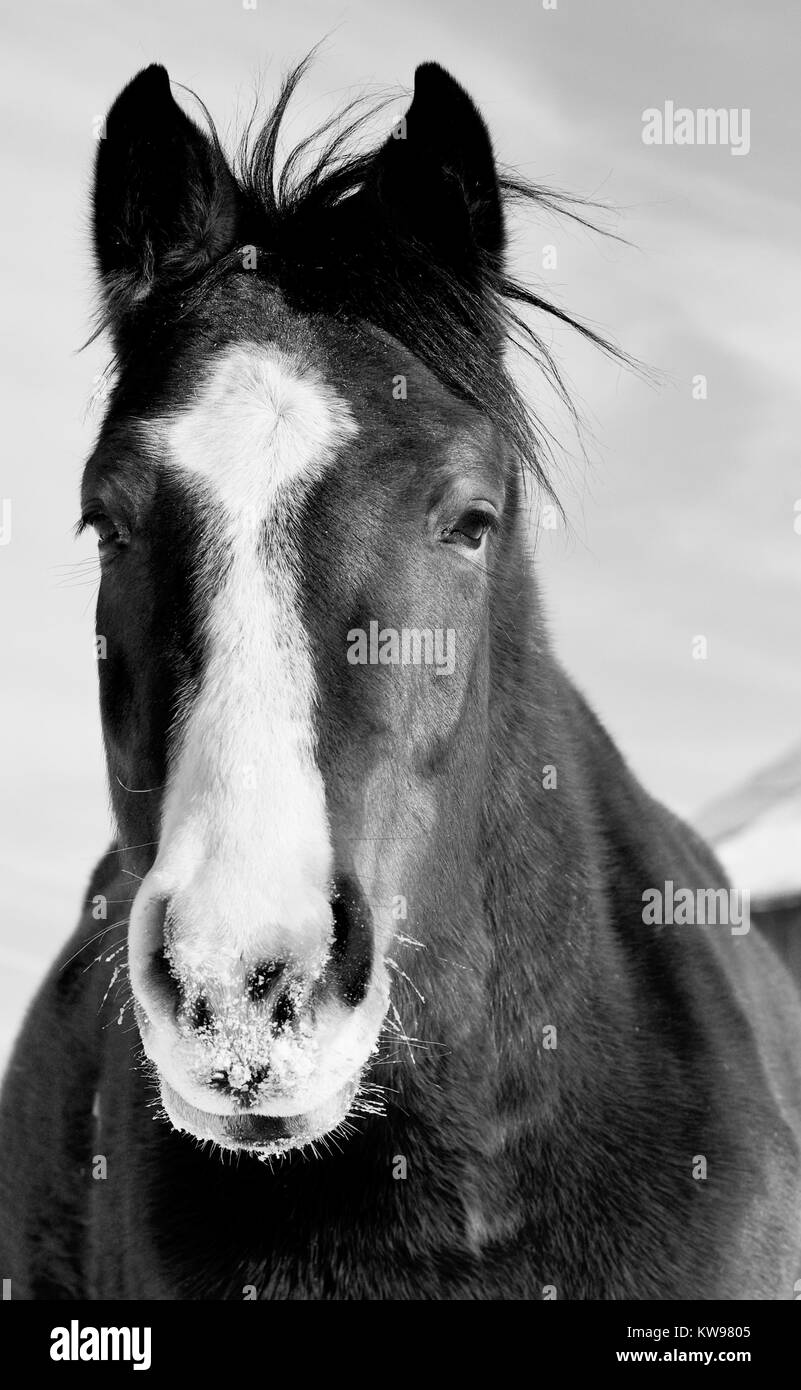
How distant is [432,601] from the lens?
2883mm

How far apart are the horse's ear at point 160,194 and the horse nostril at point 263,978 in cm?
192

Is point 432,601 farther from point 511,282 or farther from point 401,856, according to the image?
point 511,282

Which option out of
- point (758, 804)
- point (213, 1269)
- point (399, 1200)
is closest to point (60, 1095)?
point (213, 1269)

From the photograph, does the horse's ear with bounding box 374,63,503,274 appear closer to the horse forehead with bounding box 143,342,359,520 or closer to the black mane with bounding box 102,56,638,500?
the black mane with bounding box 102,56,638,500

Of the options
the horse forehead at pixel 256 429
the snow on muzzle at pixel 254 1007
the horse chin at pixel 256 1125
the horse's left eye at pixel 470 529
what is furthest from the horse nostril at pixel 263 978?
the horse's left eye at pixel 470 529

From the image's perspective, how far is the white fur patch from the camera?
2.21m

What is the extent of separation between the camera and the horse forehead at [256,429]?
104 inches

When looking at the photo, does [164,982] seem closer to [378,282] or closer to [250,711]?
[250,711]

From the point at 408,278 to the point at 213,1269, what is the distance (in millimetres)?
2502

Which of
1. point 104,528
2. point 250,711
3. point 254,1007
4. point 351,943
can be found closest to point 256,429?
point 104,528

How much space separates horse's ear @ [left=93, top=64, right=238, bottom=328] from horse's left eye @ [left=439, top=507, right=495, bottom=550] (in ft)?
3.29

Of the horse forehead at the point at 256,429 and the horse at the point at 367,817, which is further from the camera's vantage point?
the horse forehead at the point at 256,429

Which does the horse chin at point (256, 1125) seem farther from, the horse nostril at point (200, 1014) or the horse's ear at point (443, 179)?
the horse's ear at point (443, 179)

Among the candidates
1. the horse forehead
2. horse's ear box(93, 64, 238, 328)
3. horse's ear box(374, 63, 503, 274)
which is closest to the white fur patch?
the horse forehead
